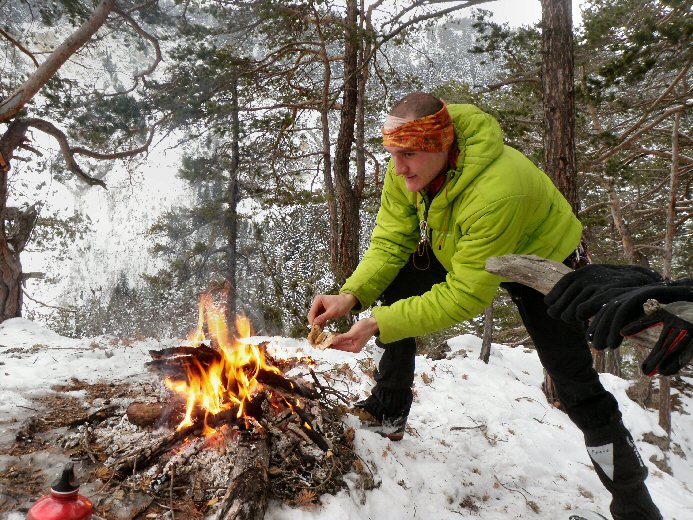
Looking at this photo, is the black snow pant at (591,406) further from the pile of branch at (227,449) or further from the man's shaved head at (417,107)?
the pile of branch at (227,449)

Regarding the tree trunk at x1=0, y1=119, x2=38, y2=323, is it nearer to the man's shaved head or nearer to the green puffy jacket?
the man's shaved head

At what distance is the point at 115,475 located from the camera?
2275mm

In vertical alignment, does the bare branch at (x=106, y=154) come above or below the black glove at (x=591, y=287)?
above

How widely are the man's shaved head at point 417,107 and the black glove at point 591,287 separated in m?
1.06

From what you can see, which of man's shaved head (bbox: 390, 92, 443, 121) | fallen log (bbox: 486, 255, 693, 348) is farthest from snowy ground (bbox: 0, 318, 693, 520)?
man's shaved head (bbox: 390, 92, 443, 121)

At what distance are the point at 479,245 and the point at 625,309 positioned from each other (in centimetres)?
92

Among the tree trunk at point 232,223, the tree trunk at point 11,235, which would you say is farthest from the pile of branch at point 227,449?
the tree trunk at point 232,223

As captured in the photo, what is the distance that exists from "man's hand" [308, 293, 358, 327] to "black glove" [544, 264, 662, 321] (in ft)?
4.02

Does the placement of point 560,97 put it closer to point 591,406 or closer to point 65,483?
point 591,406

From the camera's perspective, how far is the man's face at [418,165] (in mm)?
2332

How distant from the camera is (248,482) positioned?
7.09 feet

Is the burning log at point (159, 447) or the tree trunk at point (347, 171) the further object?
the tree trunk at point (347, 171)

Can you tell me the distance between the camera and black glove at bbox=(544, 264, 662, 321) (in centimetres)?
153

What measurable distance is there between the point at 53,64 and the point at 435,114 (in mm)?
7283
